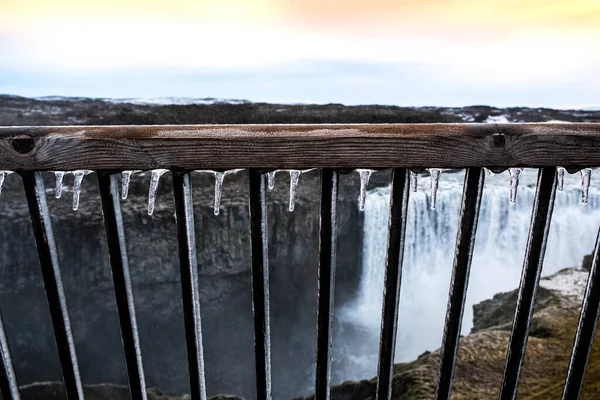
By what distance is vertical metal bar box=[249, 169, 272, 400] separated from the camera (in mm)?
1161

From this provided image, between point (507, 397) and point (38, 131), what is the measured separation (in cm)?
133

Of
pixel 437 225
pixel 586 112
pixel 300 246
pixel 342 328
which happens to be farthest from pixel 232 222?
pixel 586 112

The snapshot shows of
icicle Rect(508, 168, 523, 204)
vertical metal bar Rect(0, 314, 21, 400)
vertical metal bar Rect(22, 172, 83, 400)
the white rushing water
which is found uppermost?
icicle Rect(508, 168, 523, 204)

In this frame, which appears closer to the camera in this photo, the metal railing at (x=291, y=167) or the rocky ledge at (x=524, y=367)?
the metal railing at (x=291, y=167)

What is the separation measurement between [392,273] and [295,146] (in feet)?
1.33

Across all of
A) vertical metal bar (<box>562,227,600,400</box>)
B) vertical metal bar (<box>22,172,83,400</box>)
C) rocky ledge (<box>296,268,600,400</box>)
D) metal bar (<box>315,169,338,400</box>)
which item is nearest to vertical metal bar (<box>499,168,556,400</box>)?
vertical metal bar (<box>562,227,600,400</box>)

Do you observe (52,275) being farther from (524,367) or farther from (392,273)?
(524,367)

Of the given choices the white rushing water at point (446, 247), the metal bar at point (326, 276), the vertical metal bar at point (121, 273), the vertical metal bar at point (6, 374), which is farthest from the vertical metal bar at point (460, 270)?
the white rushing water at point (446, 247)

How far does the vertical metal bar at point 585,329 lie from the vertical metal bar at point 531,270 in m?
0.13

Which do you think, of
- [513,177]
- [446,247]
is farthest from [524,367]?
[446,247]

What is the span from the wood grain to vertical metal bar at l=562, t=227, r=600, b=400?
0.33 m

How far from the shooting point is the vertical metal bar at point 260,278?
116cm

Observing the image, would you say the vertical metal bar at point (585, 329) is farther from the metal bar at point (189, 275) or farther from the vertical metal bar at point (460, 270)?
the metal bar at point (189, 275)

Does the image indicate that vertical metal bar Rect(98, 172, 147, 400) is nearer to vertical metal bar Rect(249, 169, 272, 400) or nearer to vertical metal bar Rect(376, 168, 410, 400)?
vertical metal bar Rect(249, 169, 272, 400)
